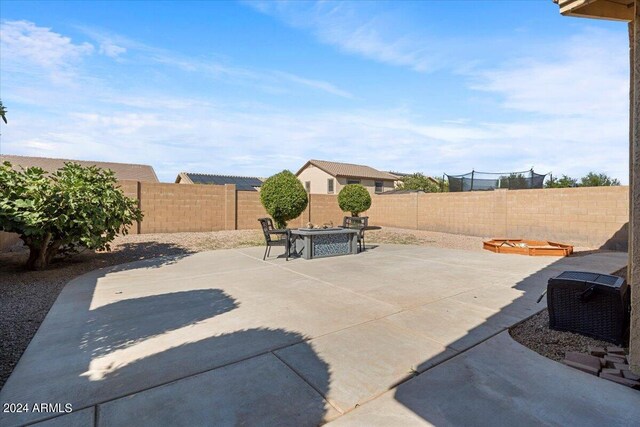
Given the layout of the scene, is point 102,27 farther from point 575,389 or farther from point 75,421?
point 575,389

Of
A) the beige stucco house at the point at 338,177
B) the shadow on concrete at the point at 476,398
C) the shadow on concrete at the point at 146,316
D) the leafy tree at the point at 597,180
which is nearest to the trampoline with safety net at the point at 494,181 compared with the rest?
the leafy tree at the point at 597,180

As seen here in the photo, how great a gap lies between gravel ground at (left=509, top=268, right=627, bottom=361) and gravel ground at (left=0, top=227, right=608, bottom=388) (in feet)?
14.2

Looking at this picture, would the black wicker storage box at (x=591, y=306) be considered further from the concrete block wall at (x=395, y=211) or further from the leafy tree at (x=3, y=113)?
the concrete block wall at (x=395, y=211)

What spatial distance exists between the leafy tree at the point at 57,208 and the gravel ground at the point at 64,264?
588mm

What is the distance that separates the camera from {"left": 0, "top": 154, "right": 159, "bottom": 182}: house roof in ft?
67.6

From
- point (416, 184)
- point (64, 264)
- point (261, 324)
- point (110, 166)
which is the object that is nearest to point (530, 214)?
point (261, 324)

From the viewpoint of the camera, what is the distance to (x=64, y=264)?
664 cm

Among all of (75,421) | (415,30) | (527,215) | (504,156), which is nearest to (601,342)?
(75,421)

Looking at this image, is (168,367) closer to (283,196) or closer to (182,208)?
(283,196)

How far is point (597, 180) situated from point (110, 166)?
31110mm

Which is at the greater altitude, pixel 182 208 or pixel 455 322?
pixel 182 208

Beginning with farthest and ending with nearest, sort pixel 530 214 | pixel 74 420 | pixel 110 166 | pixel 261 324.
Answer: pixel 110 166, pixel 530 214, pixel 261 324, pixel 74 420

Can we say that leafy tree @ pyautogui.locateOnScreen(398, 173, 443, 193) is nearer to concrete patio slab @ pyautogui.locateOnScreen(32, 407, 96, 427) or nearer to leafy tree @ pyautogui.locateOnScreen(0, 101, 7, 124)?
leafy tree @ pyautogui.locateOnScreen(0, 101, 7, 124)

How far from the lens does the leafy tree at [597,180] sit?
1628 cm
